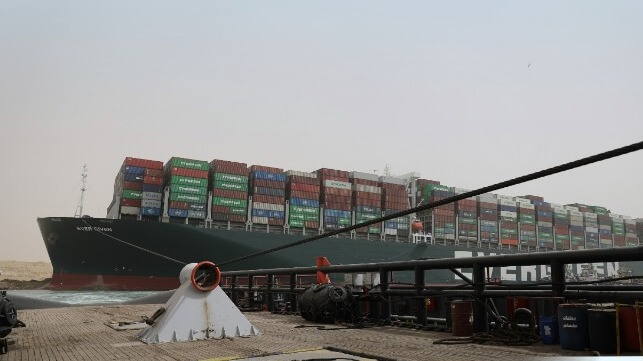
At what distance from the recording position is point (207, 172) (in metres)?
42.6

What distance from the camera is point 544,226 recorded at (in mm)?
58469

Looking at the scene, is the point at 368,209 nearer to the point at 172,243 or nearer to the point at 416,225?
the point at 416,225

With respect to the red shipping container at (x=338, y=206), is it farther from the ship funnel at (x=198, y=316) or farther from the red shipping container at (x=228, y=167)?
the ship funnel at (x=198, y=316)

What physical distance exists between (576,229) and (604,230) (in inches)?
275

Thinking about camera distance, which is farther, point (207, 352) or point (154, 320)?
point (154, 320)

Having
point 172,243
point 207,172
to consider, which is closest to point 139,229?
point 172,243

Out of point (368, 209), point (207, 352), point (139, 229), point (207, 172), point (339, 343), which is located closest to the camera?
point (207, 352)

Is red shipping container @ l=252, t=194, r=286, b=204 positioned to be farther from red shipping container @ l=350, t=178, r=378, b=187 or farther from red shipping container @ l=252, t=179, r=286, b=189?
red shipping container @ l=350, t=178, r=378, b=187

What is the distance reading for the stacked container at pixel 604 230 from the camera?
63781 mm

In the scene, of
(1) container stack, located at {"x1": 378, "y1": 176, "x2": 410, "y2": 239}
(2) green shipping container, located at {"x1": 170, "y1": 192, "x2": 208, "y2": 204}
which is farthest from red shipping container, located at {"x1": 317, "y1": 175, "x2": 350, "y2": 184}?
(2) green shipping container, located at {"x1": 170, "y1": 192, "x2": 208, "y2": 204}

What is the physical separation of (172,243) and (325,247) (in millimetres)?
15545

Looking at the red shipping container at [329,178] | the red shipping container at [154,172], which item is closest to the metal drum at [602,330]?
the red shipping container at [154,172]

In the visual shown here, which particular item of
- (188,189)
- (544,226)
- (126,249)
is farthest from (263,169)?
(544,226)

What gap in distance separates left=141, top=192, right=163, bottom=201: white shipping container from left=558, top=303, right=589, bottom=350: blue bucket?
41.1 m
